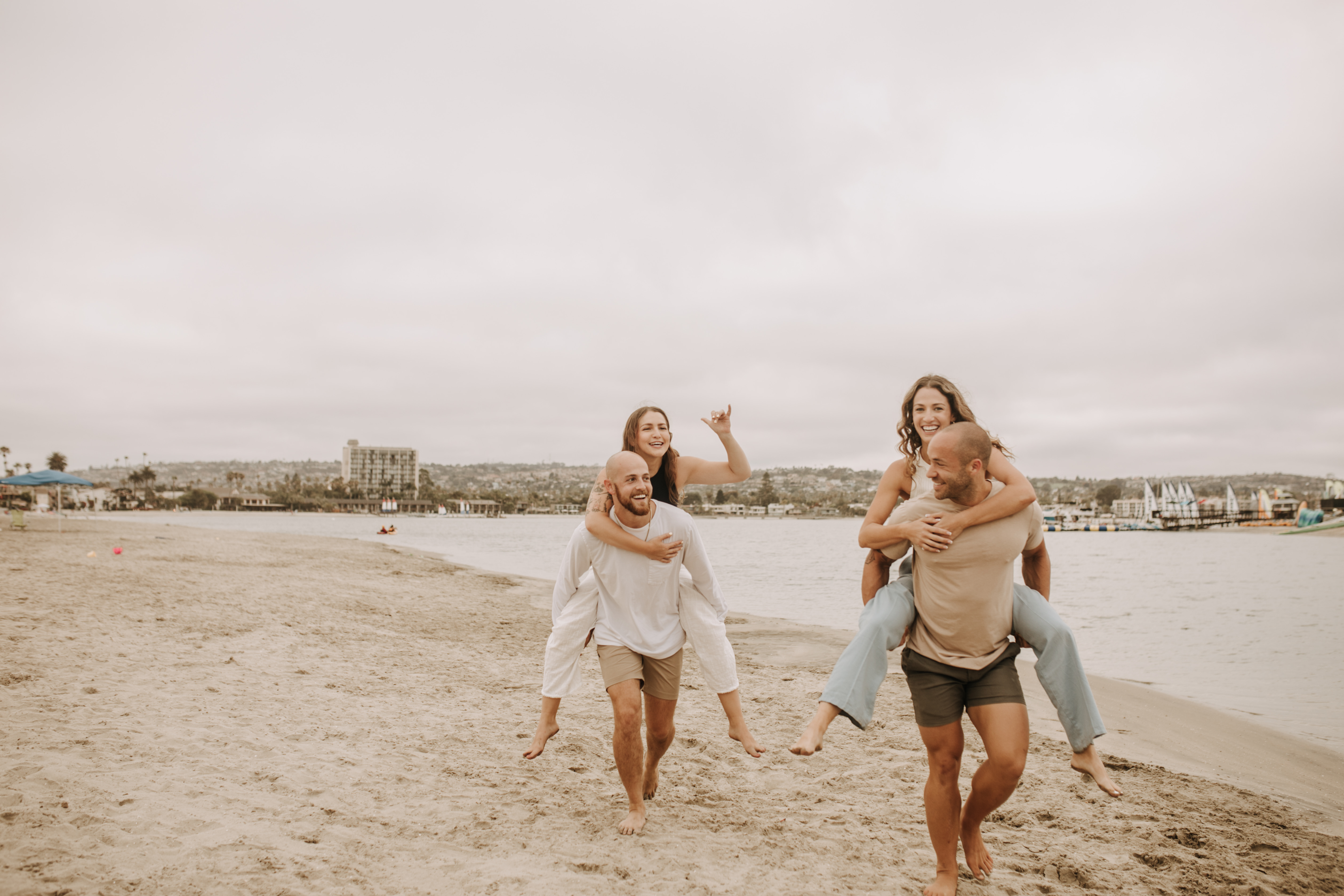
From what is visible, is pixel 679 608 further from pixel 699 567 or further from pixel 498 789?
pixel 498 789

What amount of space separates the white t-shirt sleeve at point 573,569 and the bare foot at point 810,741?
147 cm

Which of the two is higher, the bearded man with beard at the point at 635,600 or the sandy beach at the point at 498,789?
the bearded man with beard at the point at 635,600

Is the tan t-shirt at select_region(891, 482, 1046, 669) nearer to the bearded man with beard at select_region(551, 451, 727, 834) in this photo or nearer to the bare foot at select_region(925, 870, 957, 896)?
the bare foot at select_region(925, 870, 957, 896)

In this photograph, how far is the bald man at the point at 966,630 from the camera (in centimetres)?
315

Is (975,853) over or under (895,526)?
under

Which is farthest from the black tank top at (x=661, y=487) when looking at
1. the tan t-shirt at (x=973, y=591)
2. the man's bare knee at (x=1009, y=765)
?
the man's bare knee at (x=1009, y=765)

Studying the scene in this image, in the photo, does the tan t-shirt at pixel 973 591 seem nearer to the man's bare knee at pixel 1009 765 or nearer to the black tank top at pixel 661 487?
the man's bare knee at pixel 1009 765

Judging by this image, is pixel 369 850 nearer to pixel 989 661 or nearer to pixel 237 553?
pixel 989 661

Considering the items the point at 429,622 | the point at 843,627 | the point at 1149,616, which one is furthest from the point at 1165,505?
the point at 429,622

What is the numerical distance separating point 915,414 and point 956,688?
1220 mm

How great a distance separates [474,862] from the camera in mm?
3693

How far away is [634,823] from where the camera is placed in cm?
412

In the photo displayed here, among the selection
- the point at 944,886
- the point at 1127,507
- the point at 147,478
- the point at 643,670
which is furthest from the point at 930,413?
the point at 1127,507

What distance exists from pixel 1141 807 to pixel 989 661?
2755 millimetres
